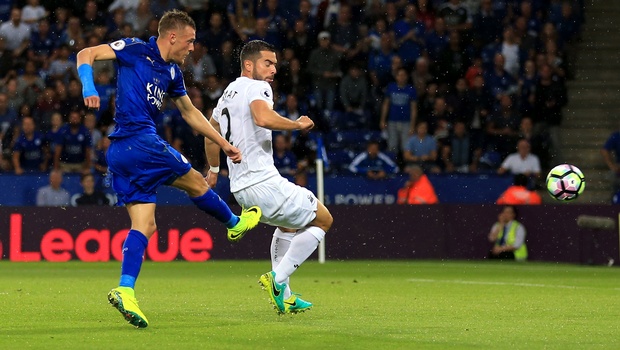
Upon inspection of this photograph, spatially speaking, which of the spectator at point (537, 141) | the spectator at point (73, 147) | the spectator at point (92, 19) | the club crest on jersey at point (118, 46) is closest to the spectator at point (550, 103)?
the spectator at point (537, 141)

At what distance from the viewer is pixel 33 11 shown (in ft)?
70.7

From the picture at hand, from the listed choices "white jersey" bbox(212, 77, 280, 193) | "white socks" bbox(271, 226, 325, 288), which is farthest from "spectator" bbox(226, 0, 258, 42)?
"white socks" bbox(271, 226, 325, 288)

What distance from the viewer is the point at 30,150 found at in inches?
742

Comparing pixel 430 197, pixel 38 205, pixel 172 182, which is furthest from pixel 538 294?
pixel 38 205

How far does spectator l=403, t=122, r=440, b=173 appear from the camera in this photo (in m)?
19.1

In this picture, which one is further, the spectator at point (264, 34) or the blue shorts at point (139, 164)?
the spectator at point (264, 34)

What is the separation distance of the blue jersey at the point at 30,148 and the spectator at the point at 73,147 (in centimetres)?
27

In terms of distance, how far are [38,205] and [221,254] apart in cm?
286

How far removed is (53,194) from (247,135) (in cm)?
1008

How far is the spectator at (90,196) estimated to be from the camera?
1819 cm

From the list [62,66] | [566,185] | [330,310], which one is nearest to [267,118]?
[330,310]

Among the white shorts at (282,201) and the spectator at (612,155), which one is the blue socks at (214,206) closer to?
the white shorts at (282,201)

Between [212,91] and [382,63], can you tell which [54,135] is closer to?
[212,91]

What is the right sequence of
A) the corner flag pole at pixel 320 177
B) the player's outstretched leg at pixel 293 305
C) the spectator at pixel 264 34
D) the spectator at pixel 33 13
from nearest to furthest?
1. the player's outstretched leg at pixel 293 305
2. the corner flag pole at pixel 320 177
3. the spectator at pixel 264 34
4. the spectator at pixel 33 13
